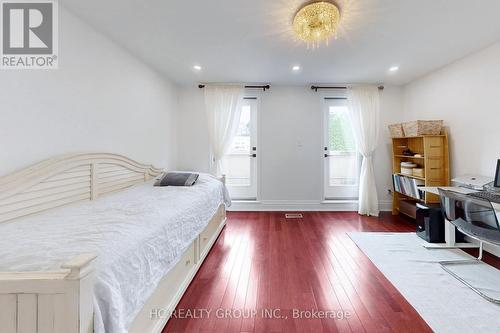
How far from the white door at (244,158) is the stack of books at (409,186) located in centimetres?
250

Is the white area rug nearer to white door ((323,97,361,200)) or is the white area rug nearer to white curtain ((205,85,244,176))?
white door ((323,97,361,200))

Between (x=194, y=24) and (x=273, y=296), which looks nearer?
(x=273, y=296)

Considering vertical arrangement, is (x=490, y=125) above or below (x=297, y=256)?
above

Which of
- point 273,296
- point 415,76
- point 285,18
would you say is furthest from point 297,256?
point 415,76

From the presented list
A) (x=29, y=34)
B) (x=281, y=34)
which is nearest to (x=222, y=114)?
(x=281, y=34)

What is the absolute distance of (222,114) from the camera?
13.4ft

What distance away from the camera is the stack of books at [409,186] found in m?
3.33

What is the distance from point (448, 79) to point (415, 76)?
0.58 metres

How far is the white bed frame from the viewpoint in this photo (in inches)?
Answer: 29.0

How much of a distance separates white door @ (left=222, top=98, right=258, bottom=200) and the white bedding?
2258 mm

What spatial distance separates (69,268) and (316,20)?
2319 millimetres

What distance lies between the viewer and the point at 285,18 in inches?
81.5

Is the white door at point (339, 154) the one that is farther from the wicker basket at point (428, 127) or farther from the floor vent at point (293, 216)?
the wicker basket at point (428, 127)

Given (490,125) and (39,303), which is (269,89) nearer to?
(490,125)
